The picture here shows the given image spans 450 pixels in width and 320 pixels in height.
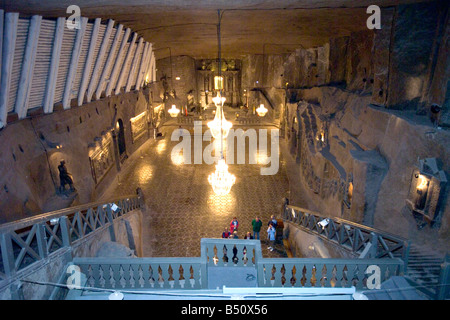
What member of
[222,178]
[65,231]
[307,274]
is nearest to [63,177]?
[65,231]

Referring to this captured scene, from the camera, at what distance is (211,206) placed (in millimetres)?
12023

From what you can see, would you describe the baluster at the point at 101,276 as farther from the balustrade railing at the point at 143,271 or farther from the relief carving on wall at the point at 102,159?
the relief carving on wall at the point at 102,159

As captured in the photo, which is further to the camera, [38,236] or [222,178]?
[222,178]

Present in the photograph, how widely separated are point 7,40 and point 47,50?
4.98 ft

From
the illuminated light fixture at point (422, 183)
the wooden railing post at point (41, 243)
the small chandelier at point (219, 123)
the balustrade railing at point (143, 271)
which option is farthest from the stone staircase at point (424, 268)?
the wooden railing post at point (41, 243)

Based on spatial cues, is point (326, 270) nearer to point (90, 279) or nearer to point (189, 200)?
point (90, 279)

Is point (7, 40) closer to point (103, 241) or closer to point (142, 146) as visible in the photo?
point (103, 241)

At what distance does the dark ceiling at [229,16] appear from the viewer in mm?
6371

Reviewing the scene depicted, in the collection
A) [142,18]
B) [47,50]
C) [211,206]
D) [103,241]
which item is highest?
[142,18]

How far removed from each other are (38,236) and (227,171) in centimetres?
480

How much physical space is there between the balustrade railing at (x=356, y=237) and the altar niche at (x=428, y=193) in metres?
0.89

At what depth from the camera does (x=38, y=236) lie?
472cm
